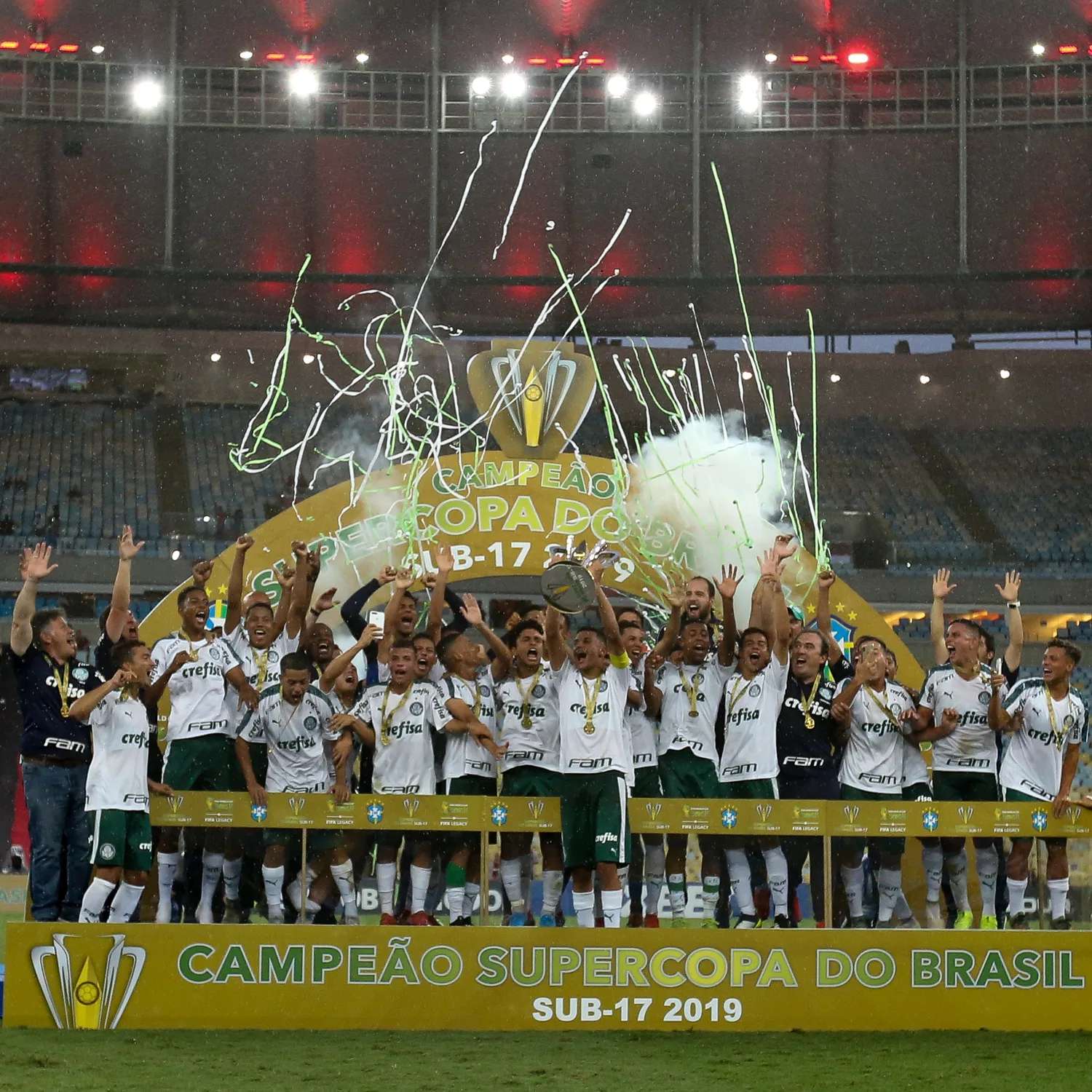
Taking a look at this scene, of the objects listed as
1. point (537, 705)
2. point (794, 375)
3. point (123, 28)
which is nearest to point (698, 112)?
point (794, 375)

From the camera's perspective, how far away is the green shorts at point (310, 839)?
27.8ft

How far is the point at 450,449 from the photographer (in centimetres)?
2819

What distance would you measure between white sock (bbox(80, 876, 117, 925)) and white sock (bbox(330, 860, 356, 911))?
118 cm

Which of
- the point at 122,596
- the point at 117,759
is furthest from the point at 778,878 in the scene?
the point at 122,596

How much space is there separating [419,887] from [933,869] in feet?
9.12

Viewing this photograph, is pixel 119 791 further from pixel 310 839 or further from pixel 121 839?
pixel 310 839

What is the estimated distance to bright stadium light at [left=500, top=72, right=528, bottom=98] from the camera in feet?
89.4

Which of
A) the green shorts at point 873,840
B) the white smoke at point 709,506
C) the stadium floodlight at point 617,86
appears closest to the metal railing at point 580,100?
the stadium floodlight at point 617,86

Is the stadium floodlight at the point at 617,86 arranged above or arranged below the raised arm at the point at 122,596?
above

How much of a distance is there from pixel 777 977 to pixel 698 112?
20966 mm

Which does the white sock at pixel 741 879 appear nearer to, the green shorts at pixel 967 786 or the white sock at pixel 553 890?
the white sock at pixel 553 890

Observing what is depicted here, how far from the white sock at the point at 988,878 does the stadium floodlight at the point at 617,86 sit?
67.3 feet

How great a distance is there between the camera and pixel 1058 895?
882 cm

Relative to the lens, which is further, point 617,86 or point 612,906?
point 617,86
